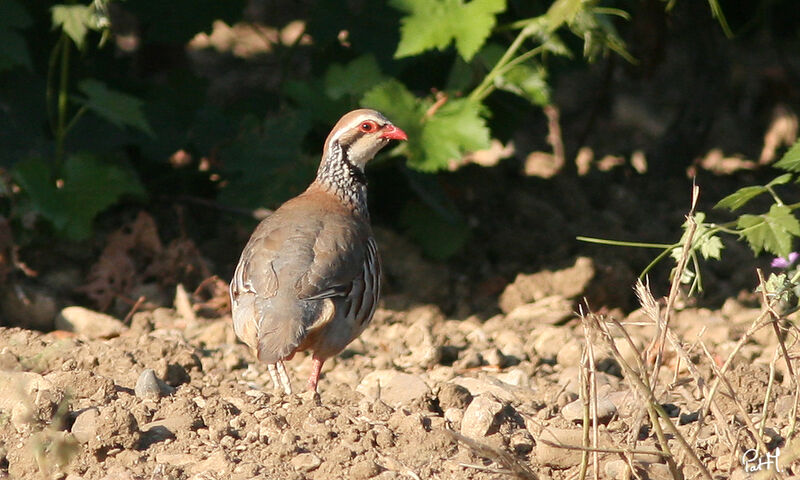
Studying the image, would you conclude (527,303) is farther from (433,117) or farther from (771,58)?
(771,58)

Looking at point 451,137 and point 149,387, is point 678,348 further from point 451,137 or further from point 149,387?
point 451,137

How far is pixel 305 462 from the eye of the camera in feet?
11.1

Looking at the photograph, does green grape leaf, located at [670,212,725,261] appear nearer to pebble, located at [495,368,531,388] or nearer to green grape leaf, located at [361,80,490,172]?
pebble, located at [495,368,531,388]

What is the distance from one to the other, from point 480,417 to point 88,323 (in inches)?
90.5

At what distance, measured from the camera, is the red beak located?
525 centimetres

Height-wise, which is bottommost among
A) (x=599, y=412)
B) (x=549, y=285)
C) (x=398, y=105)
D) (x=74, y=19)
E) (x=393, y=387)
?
(x=549, y=285)

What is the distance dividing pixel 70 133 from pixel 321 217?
1.60 m

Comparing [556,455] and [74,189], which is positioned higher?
[74,189]

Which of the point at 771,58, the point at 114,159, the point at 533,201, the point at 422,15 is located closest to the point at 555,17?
the point at 422,15

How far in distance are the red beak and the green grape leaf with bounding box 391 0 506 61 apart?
0.34 meters

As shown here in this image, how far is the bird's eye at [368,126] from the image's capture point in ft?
17.3

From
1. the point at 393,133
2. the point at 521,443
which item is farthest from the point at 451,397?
the point at 393,133

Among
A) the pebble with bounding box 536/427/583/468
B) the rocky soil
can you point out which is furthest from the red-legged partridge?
the pebble with bounding box 536/427/583/468

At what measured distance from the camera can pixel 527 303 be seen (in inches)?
232
